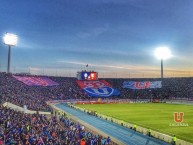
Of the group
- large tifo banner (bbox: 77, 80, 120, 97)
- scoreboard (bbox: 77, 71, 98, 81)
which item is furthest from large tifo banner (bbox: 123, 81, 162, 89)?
scoreboard (bbox: 77, 71, 98, 81)

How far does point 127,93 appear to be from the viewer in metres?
104

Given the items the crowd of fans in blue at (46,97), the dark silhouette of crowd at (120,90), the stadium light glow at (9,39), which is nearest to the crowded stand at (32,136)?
the crowd of fans in blue at (46,97)

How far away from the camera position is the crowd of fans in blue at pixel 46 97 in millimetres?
21344

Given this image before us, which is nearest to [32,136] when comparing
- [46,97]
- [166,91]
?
[46,97]

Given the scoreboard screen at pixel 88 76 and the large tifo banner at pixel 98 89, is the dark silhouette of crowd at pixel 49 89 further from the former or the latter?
the scoreboard screen at pixel 88 76

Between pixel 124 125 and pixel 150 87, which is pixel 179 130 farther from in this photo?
pixel 150 87

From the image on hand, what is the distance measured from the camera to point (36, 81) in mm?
93312

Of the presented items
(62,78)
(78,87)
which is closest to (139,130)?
(78,87)

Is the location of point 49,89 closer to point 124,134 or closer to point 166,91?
point 166,91

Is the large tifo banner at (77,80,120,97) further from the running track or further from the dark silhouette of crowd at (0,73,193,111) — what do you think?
the running track

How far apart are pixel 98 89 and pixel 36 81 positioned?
24.8m

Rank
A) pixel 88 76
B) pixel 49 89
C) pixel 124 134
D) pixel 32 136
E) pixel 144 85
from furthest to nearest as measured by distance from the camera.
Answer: pixel 144 85, pixel 88 76, pixel 49 89, pixel 124 134, pixel 32 136

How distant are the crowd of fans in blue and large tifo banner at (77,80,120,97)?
275 centimetres

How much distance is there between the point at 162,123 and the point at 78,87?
63597 mm
